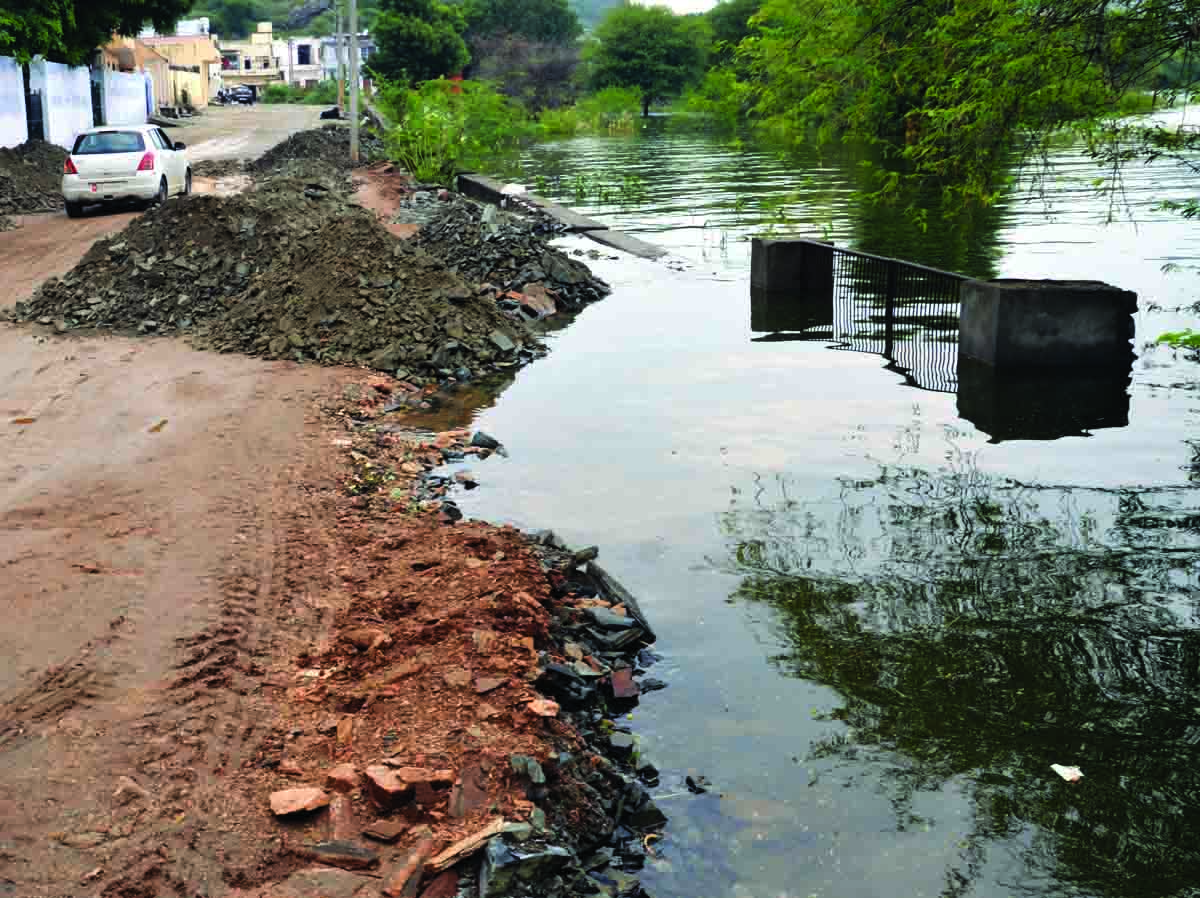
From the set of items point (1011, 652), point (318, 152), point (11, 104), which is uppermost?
point (11, 104)

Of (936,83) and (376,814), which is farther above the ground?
(936,83)

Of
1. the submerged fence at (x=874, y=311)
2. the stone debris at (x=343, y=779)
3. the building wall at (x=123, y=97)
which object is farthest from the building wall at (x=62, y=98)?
the stone debris at (x=343, y=779)

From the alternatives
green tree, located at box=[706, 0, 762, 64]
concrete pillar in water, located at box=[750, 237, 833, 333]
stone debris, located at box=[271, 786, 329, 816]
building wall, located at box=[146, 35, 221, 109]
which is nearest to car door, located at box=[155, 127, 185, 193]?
concrete pillar in water, located at box=[750, 237, 833, 333]

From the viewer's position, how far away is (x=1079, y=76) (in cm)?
961

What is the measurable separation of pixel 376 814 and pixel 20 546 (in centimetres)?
384

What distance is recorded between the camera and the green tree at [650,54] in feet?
328

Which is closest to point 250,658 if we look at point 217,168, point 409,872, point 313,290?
point 409,872

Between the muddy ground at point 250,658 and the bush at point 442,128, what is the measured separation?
22703 millimetres

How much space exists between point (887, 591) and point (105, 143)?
2218cm

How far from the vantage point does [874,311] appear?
54.6ft

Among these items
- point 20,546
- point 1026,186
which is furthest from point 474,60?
point 20,546

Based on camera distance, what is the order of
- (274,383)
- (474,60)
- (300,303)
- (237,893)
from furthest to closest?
(474,60)
(300,303)
(274,383)
(237,893)

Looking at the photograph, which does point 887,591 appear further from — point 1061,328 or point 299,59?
point 299,59

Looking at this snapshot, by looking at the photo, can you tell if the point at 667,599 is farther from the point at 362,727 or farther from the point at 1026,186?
the point at 1026,186
